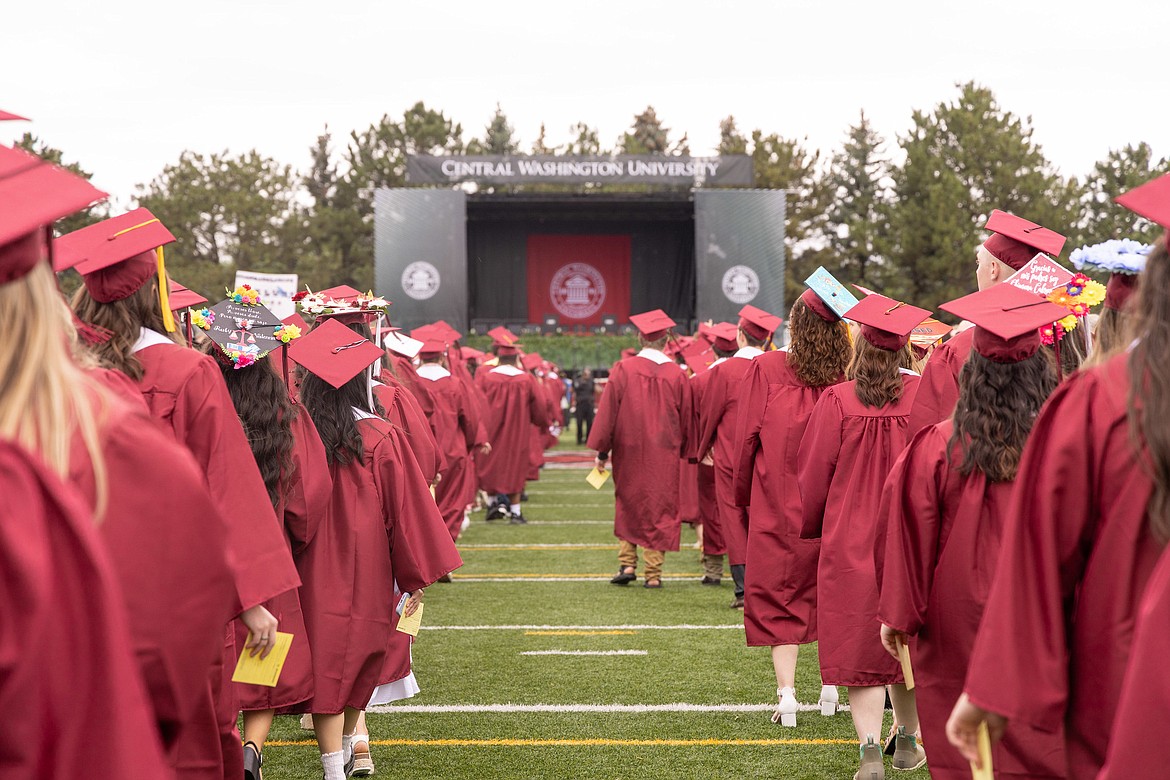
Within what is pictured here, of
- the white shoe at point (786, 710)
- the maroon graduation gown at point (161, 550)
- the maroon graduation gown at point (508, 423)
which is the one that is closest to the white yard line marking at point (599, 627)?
the white shoe at point (786, 710)

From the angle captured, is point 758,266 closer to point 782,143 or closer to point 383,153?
point 782,143

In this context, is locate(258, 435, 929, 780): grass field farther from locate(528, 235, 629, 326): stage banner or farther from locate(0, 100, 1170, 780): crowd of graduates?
locate(528, 235, 629, 326): stage banner

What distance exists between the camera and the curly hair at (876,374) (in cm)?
503

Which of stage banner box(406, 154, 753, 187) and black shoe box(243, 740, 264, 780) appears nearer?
black shoe box(243, 740, 264, 780)

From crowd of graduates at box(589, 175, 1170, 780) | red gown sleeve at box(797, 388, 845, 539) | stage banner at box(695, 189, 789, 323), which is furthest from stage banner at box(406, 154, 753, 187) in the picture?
red gown sleeve at box(797, 388, 845, 539)

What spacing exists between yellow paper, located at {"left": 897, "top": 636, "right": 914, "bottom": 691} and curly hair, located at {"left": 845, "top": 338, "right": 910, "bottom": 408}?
1.42m

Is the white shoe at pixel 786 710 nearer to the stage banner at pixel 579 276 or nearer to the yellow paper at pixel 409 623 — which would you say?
the yellow paper at pixel 409 623

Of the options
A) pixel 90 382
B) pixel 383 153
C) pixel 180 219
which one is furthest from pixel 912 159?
pixel 90 382

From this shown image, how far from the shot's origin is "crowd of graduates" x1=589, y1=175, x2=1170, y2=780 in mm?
2188

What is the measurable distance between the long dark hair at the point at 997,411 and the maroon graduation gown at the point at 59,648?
244 centimetres

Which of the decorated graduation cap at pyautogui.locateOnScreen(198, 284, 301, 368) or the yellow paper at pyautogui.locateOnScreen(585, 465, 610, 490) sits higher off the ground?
the decorated graduation cap at pyautogui.locateOnScreen(198, 284, 301, 368)

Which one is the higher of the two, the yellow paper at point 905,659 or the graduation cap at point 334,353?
the graduation cap at point 334,353

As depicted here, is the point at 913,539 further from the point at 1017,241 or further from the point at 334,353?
the point at 334,353

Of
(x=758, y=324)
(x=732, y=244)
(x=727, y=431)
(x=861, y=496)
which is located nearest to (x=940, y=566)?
(x=861, y=496)
